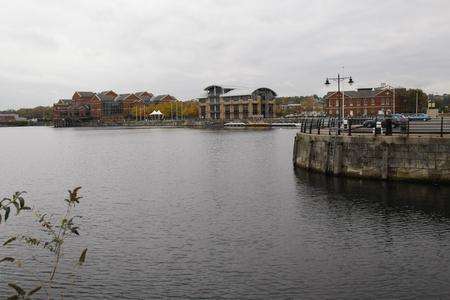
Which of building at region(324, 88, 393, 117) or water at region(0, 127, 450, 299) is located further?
building at region(324, 88, 393, 117)

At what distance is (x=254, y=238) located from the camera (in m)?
24.5

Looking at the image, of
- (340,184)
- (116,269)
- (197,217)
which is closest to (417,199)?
(340,184)

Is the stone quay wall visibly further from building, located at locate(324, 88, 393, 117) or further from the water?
building, located at locate(324, 88, 393, 117)

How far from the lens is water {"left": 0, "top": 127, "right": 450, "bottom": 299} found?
1828 centimetres

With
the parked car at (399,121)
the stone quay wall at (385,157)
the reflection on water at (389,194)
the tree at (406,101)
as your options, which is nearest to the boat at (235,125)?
the tree at (406,101)

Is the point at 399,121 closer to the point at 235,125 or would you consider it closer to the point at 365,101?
the point at 365,101

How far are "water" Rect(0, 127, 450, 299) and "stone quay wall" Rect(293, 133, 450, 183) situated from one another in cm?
124

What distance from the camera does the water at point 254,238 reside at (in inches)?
720

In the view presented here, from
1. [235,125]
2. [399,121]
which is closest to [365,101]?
[235,125]

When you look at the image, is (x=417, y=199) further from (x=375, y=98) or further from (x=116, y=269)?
(x=375, y=98)

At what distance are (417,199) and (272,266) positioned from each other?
54.0ft

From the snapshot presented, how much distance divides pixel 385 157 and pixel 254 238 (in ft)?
60.4

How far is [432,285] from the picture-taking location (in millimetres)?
17828

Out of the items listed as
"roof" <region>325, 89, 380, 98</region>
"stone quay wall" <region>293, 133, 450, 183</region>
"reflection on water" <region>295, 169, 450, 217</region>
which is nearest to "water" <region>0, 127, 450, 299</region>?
"reflection on water" <region>295, 169, 450, 217</region>
